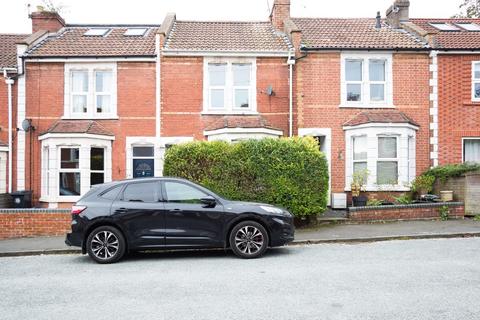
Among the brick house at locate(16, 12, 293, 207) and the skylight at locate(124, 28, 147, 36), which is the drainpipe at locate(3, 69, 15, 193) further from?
the skylight at locate(124, 28, 147, 36)

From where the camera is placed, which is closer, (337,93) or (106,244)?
(106,244)

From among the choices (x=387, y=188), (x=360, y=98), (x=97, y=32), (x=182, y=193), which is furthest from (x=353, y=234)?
(x=97, y=32)

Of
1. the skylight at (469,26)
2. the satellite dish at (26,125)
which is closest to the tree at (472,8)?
the skylight at (469,26)

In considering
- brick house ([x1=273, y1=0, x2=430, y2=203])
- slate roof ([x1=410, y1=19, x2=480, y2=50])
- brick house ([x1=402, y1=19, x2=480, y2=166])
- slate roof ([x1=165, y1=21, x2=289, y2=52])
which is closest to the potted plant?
brick house ([x1=273, y1=0, x2=430, y2=203])

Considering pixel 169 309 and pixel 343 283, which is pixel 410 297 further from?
pixel 169 309

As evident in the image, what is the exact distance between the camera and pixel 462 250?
8781mm

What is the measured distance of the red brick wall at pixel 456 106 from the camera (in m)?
16.4

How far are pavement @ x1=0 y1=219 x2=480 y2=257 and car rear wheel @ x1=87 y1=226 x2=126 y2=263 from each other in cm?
161

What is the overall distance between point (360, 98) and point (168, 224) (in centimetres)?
1073

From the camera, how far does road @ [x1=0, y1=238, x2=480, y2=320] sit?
5168 mm

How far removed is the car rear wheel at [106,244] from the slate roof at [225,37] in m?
9.71

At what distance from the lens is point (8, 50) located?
17984 millimetres

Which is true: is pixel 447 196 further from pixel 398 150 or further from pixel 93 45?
pixel 93 45

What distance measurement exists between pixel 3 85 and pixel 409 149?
15.2 metres
